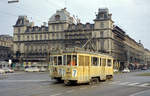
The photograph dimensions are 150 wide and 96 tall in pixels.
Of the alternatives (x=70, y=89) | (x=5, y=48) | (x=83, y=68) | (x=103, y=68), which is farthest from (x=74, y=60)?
(x=5, y=48)

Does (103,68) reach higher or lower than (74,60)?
lower

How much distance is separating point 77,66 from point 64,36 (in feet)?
240

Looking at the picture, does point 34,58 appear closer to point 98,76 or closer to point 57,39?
point 57,39

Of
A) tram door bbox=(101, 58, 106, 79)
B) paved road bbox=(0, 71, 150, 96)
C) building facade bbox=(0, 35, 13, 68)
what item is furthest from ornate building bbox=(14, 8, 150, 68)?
paved road bbox=(0, 71, 150, 96)

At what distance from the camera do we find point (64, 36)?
305 feet

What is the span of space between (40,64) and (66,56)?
243ft

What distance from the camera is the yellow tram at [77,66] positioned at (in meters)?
20.4

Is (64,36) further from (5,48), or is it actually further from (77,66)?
(77,66)

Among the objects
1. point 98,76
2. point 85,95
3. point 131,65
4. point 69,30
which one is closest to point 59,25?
point 69,30

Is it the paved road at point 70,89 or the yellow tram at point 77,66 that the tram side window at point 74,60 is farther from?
the paved road at point 70,89

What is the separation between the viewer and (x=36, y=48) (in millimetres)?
97375

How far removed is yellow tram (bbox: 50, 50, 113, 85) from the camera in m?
20.4

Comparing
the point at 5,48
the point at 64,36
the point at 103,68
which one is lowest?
the point at 103,68

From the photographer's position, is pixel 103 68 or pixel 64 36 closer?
pixel 103 68
